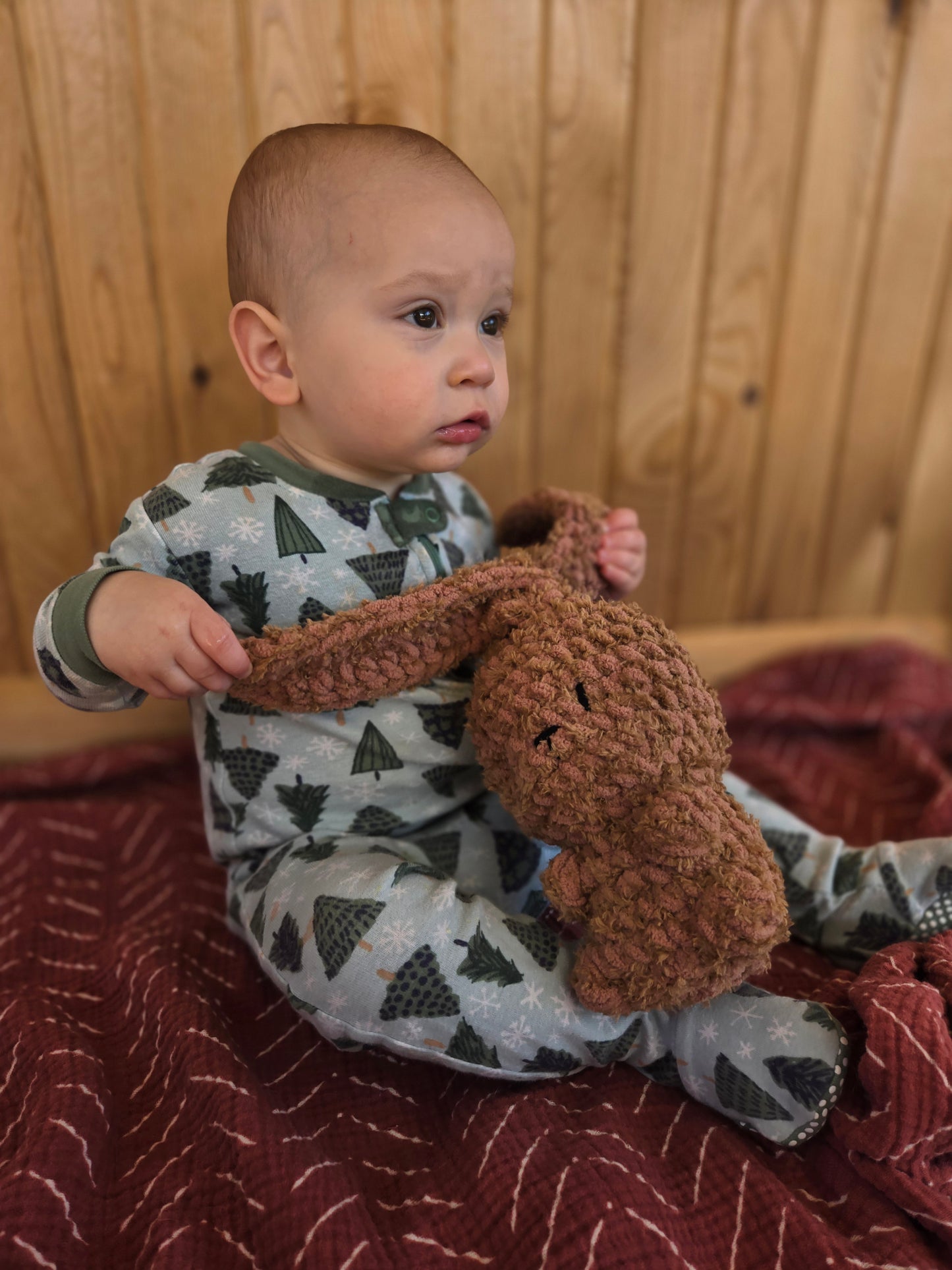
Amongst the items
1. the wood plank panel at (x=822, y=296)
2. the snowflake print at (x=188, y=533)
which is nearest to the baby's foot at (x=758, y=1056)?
the snowflake print at (x=188, y=533)

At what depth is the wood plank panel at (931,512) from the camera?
1.25 metres

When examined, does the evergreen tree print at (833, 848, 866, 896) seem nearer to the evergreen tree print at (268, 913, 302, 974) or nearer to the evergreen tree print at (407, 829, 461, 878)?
the evergreen tree print at (407, 829, 461, 878)

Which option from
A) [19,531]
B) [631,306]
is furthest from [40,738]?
[631,306]

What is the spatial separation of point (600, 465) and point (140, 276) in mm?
596

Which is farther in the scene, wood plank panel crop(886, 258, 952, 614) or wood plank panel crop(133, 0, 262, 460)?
wood plank panel crop(886, 258, 952, 614)

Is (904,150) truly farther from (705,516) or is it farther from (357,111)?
(357,111)

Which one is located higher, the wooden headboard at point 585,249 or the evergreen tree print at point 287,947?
the wooden headboard at point 585,249

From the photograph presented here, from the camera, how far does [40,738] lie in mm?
1147

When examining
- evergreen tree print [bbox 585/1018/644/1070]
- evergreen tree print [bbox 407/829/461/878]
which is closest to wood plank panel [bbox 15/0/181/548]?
evergreen tree print [bbox 407/829/461/878]

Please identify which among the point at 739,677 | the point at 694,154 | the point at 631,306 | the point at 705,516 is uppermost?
the point at 694,154

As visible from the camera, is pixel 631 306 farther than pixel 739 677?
No

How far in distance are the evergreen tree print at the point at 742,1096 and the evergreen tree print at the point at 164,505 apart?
0.59m

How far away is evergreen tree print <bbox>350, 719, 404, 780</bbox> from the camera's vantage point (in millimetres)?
764

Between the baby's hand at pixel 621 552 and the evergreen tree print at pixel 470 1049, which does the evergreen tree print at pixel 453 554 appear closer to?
the baby's hand at pixel 621 552
